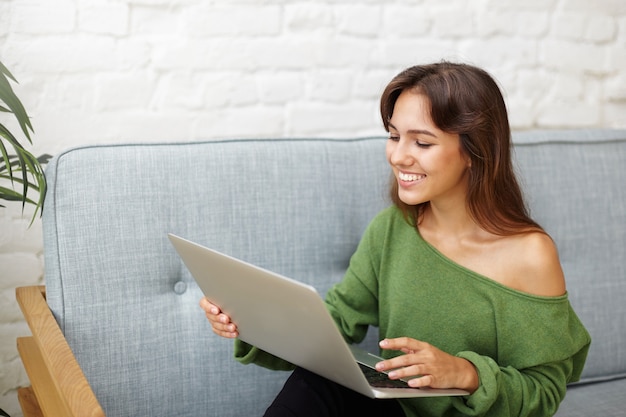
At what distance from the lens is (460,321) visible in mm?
1504

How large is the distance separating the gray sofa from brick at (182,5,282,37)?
38 cm

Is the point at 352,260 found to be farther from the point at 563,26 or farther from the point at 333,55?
the point at 563,26

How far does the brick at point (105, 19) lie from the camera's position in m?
1.85

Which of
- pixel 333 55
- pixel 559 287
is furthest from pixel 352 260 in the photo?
pixel 333 55

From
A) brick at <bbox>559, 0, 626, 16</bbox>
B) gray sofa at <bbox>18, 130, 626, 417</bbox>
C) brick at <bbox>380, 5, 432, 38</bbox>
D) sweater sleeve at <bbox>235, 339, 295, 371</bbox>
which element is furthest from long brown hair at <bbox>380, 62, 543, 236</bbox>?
brick at <bbox>559, 0, 626, 16</bbox>

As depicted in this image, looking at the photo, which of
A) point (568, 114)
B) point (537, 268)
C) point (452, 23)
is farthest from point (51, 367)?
point (568, 114)

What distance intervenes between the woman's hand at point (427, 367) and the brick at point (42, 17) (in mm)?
1083

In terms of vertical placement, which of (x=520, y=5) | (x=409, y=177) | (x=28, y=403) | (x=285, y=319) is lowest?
(x=28, y=403)

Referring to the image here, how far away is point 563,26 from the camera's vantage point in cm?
237

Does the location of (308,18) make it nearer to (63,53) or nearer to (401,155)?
(63,53)

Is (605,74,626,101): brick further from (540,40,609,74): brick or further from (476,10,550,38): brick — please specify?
(476,10,550,38): brick

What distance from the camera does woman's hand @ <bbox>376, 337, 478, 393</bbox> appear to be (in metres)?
1.27

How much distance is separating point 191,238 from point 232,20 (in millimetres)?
628

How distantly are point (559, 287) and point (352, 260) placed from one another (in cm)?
43
